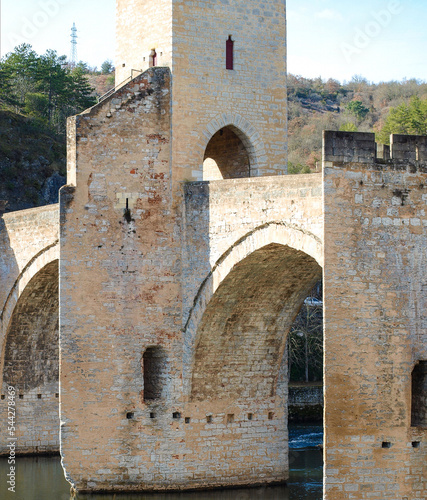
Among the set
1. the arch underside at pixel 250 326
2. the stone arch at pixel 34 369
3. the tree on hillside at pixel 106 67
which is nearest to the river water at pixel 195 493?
the stone arch at pixel 34 369

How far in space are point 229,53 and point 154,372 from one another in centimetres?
513

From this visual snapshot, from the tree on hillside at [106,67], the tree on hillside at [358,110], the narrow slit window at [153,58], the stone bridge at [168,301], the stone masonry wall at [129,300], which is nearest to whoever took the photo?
the stone bridge at [168,301]

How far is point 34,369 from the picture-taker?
61.1ft

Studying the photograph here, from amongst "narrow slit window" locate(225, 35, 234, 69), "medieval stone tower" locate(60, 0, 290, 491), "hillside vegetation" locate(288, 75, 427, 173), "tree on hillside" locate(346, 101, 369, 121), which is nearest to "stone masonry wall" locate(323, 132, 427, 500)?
"medieval stone tower" locate(60, 0, 290, 491)

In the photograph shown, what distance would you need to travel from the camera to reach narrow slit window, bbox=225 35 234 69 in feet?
48.2

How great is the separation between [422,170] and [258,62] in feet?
15.9

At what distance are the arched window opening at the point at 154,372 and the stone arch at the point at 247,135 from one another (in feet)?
10.9

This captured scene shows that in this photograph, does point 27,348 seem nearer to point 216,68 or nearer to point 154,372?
point 154,372

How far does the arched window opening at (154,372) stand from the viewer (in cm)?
1413

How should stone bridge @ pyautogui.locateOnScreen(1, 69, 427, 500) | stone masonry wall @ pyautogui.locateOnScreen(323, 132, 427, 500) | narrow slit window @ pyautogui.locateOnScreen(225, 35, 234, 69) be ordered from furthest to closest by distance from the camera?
narrow slit window @ pyautogui.locateOnScreen(225, 35, 234, 69), stone bridge @ pyautogui.locateOnScreen(1, 69, 427, 500), stone masonry wall @ pyautogui.locateOnScreen(323, 132, 427, 500)

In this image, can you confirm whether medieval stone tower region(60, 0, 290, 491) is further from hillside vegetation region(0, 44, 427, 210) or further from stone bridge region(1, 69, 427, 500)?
hillside vegetation region(0, 44, 427, 210)

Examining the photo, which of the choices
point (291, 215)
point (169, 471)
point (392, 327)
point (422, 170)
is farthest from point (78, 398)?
point (422, 170)

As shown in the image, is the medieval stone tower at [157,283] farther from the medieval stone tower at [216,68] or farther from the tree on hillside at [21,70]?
the tree on hillside at [21,70]

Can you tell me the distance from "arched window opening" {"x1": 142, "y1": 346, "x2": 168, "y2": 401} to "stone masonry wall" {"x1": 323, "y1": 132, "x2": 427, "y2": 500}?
162 inches
